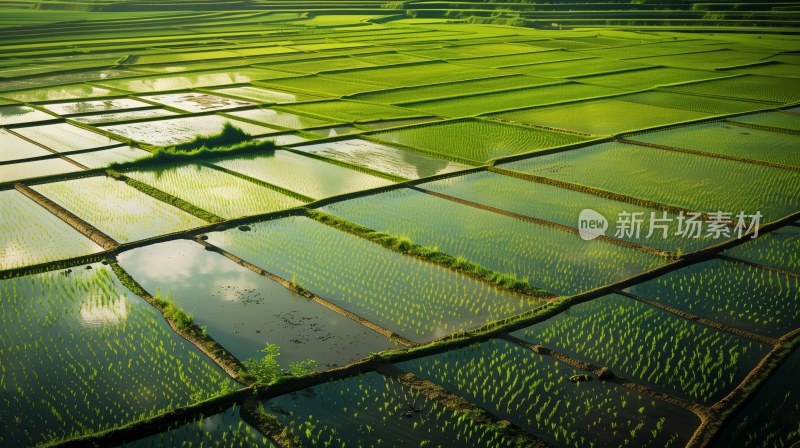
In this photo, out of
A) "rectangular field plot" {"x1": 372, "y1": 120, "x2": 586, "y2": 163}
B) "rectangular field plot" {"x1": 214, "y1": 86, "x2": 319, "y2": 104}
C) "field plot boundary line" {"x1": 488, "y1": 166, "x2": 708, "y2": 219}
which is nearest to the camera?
"field plot boundary line" {"x1": 488, "y1": 166, "x2": 708, "y2": 219}

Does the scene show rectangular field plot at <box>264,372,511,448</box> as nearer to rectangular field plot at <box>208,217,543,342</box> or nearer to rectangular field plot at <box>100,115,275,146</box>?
rectangular field plot at <box>208,217,543,342</box>

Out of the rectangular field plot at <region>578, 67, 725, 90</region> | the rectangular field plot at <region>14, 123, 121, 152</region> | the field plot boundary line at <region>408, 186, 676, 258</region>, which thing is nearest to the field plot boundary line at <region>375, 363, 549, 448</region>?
the field plot boundary line at <region>408, 186, 676, 258</region>

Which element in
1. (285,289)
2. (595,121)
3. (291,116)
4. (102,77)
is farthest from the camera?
(102,77)

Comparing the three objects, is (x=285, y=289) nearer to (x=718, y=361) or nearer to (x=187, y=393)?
(x=187, y=393)

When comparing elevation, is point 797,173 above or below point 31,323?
above

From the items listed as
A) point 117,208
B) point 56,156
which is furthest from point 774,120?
point 56,156

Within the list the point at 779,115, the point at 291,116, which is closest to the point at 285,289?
the point at 291,116
